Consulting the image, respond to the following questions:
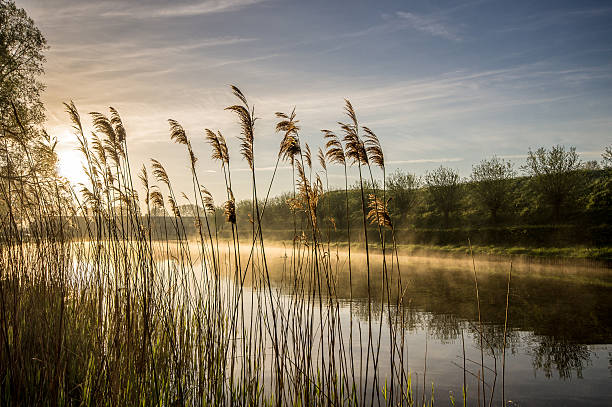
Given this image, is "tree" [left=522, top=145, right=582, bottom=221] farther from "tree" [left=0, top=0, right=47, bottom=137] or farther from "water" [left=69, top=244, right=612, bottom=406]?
"tree" [left=0, top=0, right=47, bottom=137]

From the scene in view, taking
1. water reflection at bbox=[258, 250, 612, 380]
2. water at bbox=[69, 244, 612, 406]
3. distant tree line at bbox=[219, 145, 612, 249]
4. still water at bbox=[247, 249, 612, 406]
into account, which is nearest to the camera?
water at bbox=[69, 244, 612, 406]

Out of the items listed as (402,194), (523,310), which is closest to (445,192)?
(402,194)

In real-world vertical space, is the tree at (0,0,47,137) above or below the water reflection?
above

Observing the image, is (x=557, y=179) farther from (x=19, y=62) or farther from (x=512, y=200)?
(x=19, y=62)

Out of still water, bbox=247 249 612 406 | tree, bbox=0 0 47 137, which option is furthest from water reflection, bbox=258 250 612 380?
tree, bbox=0 0 47 137

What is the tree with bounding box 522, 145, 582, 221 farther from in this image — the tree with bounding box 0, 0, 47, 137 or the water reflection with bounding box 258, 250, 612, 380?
the tree with bounding box 0, 0, 47, 137

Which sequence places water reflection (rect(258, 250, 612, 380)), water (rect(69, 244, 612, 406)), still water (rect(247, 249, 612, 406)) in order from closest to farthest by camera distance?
water (rect(69, 244, 612, 406))
still water (rect(247, 249, 612, 406))
water reflection (rect(258, 250, 612, 380))

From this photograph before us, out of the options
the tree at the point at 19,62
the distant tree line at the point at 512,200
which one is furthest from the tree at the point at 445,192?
the tree at the point at 19,62

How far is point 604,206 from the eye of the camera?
3275cm

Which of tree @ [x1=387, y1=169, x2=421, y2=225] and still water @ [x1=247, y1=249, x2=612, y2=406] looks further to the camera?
tree @ [x1=387, y1=169, x2=421, y2=225]

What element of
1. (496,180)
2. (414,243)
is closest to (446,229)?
(414,243)

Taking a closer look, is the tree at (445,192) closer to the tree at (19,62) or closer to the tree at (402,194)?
the tree at (402,194)

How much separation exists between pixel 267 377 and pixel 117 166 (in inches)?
219

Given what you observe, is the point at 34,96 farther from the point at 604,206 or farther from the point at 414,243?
the point at 604,206
